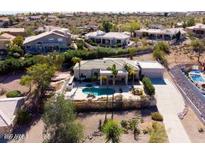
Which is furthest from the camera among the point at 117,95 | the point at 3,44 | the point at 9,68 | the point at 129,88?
the point at 3,44

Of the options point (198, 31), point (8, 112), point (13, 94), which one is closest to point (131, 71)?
point (13, 94)

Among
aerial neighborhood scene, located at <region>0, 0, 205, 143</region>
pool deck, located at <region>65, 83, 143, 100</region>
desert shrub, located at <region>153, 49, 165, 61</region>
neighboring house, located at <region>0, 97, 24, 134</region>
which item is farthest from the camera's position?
desert shrub, located at <region>153, 49, 165, 61</region>

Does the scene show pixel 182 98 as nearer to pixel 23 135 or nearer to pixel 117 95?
pixel 117 95

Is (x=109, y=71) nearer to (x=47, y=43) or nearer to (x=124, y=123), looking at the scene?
(x=124, y=123)

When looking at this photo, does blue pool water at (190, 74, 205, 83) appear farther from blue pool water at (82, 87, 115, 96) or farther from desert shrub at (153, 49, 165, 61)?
blue pool water at (82, 87, 115, 96)

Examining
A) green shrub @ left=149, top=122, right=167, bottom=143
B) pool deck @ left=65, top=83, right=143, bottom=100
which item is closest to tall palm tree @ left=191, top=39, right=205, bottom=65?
pool deck @ left=65, top=83, right=143, bottom=100
